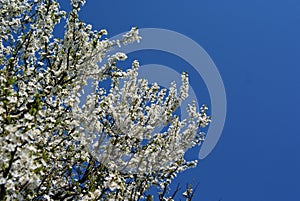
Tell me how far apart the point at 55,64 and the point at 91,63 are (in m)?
0.86

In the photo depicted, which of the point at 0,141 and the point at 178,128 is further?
the point at 178,128

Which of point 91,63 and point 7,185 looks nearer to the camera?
point 7,185

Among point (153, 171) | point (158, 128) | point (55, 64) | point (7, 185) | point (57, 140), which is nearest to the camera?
point (7, 185)

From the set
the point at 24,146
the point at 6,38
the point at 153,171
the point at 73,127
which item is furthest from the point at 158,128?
the point at 24,146

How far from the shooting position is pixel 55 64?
857cm

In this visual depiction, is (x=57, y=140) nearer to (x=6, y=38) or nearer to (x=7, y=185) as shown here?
(x=6, y=38)

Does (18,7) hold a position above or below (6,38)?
above

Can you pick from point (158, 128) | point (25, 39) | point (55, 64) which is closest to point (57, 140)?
point (55, 64)

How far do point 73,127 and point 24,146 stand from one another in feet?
12.7

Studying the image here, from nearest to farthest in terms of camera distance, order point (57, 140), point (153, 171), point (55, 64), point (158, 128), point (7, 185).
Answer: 1. point (7, 185)
2. point (57, 140)
3. point (55, 64)
4. point (153, 171)
5. point (158, 128)

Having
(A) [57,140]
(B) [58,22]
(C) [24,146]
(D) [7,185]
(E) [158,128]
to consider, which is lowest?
(D) [7,185]

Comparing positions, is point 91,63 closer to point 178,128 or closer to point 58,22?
point 58,22

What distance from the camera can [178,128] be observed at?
33.8 feet

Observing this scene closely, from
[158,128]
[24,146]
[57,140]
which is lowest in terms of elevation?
[24,146]
